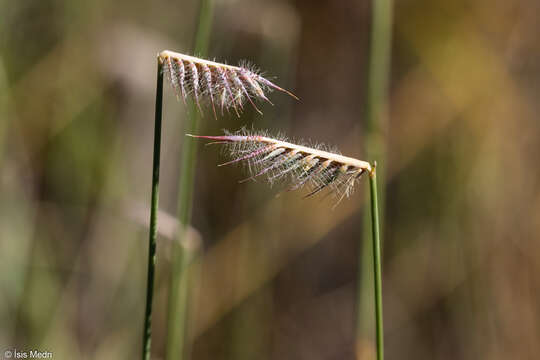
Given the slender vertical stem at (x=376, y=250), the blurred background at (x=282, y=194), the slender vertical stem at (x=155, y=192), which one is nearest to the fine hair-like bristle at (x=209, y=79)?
the slender vertical stem at (x=155, y=192)

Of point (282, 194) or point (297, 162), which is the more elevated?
point (282, 194)

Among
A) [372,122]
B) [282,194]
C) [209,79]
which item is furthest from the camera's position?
[282,194]

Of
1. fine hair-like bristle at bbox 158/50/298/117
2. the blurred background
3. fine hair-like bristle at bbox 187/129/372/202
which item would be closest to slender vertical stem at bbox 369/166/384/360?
fine hair-like bristle at bbox 187/129/372/202

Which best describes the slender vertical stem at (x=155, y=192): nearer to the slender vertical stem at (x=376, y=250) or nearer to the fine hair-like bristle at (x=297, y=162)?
the fine hair-like bristle at (x=297, y=162)

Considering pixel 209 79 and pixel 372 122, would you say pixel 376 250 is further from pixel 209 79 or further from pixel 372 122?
pixel 372 122

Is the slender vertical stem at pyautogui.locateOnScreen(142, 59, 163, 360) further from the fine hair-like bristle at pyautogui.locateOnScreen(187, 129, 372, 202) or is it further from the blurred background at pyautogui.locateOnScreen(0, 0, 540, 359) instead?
the blurred background at pyautogui.locateOnScreen(0, 0, 540, 359)

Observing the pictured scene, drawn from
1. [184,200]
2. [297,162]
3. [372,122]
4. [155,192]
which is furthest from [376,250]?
[372,122]

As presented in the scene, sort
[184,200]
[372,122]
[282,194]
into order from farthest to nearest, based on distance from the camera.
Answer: [282,194]
[372,122]
[184,200]

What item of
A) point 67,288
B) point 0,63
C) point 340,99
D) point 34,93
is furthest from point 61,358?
point 340,99

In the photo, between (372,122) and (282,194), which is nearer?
(372,122)
